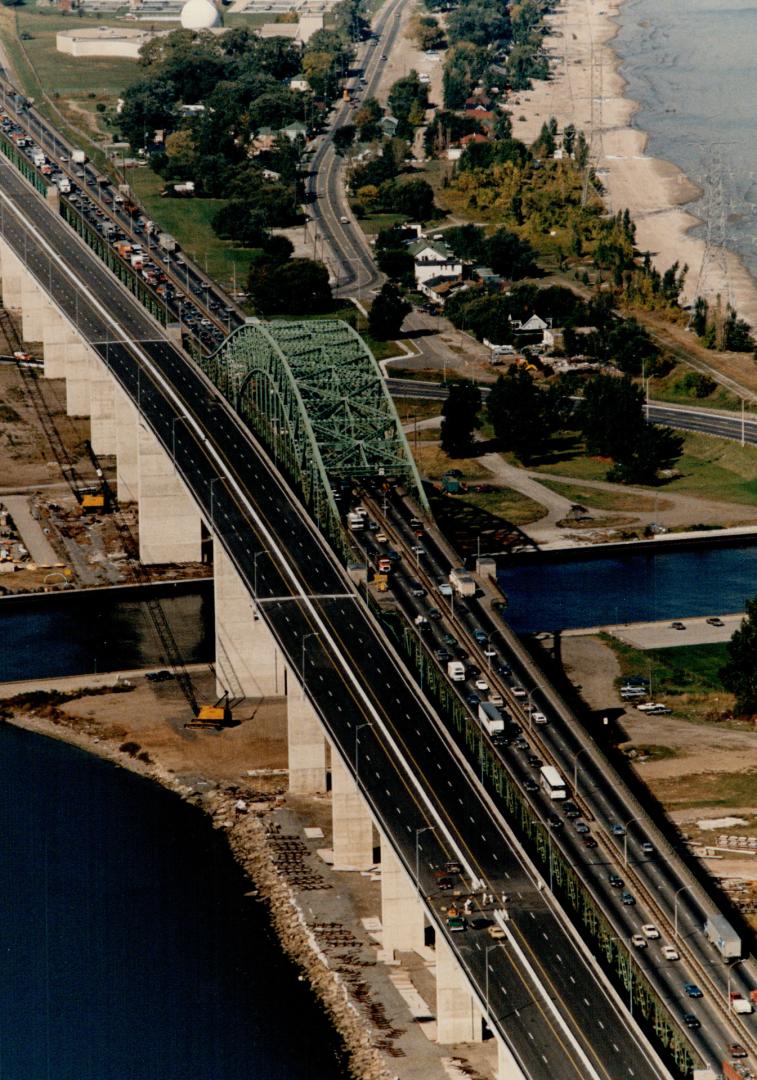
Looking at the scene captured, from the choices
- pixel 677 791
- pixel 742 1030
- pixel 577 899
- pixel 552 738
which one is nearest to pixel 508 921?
pixel 577 899

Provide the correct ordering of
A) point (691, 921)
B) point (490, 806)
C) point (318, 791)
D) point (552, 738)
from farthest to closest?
point (318, 791), point (552, 738), point (490, 806), point (691, 921)

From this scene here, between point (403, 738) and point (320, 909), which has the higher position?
point (403, 738)

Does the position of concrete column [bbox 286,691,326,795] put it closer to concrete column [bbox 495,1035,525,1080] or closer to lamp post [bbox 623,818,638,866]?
lamp post [bbox 623,818,638,866]

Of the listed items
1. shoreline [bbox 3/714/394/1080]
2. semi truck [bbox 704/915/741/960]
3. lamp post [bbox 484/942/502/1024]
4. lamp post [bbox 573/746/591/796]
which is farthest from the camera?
lamp post [bbox 573/746/591/796]

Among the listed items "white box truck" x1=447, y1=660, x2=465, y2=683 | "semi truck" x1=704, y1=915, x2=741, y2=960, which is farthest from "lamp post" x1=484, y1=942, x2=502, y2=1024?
"white box truck" x1=447, y1=660, x2=465, y2=683

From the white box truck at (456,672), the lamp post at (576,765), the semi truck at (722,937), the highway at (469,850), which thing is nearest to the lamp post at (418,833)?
the highway at (469,850)

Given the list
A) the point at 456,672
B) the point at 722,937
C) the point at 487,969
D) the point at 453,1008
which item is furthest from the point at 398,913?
the point at 456,672

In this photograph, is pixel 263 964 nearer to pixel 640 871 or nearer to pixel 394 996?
pixel 394 996
